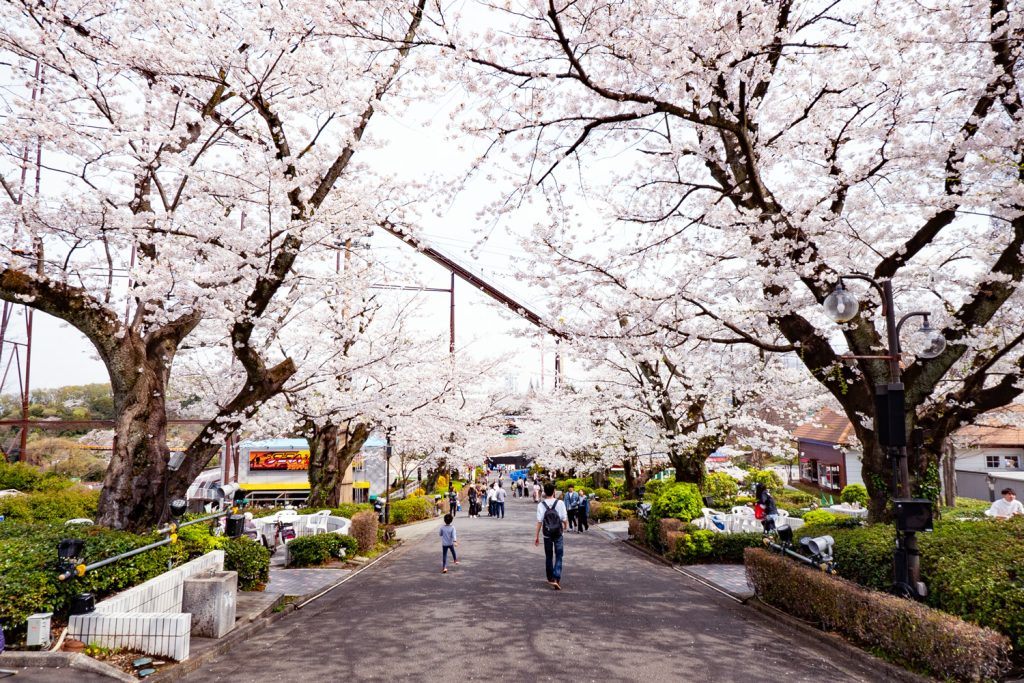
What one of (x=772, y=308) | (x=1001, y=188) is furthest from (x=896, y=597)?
(x=1001, y=188)

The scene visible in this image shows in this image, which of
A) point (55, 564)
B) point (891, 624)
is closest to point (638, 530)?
point (891, 624)

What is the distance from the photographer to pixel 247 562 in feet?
35.2

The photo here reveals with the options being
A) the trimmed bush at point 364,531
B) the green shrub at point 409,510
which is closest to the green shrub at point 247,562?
the trimmed bush at point 364,531

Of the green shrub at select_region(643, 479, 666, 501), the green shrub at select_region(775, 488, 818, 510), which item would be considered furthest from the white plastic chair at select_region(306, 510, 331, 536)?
the green shrub at select_region(775, 488, 818, 510)

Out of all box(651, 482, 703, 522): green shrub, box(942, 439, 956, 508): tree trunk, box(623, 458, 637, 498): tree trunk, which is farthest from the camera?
box(623, 458, 637, 498): tree trunk

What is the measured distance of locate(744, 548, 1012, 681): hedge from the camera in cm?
556

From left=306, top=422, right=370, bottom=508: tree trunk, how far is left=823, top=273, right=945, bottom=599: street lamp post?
15648mm

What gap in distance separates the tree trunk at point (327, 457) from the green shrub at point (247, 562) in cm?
812

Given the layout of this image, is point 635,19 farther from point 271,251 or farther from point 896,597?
point 896,597

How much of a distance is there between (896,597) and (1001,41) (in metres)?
7.52

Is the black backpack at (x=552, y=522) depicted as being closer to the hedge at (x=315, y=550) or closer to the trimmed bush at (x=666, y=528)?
the trimmed bush at (x=666, y=528)

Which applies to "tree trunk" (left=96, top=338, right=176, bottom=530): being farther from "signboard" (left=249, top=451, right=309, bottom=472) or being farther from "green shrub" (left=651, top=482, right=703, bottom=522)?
"signboard" (left=249, top=451, right=309, bottom=472)

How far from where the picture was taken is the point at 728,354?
65.6ft

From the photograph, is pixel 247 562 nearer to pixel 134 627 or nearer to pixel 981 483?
pixel 134 627
